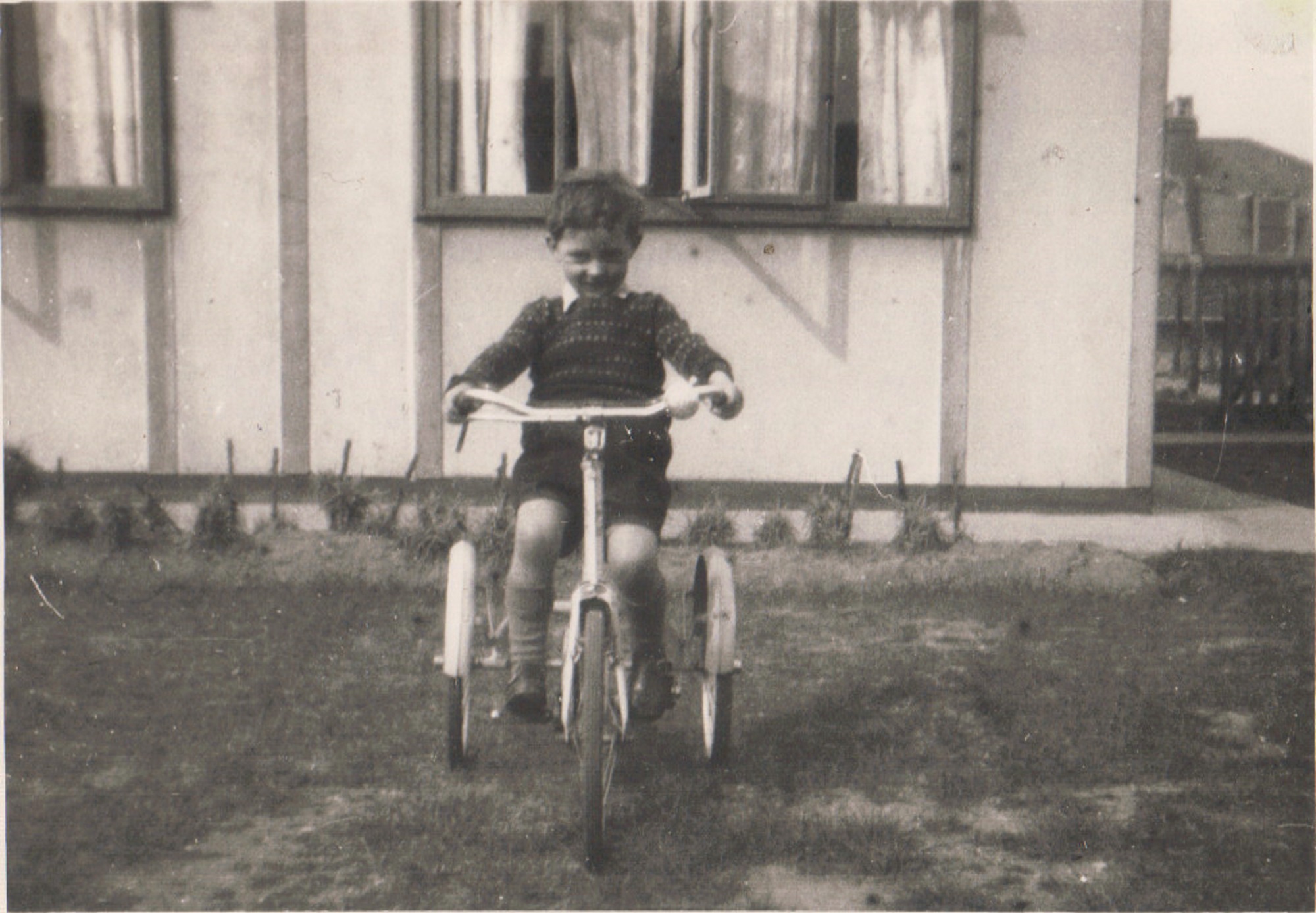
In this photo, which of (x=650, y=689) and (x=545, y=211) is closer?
(x=650, y=689)

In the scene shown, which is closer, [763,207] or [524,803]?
[524,803]

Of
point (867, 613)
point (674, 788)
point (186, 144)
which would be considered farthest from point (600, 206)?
point (186, 144)

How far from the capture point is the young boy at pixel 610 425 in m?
3.76

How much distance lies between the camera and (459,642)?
12.8 feet

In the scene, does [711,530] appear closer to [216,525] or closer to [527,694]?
[216,525]

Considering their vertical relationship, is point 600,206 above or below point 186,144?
below

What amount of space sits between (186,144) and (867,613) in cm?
428

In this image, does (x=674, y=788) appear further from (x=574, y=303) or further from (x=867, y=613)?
(x=867, y=613)

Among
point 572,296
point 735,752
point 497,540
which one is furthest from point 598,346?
point 497,540

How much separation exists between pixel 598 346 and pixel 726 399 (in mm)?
498

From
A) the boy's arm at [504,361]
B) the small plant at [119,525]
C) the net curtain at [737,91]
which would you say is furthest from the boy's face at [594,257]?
the net curtain at [737,91]

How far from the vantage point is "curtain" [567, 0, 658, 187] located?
298 inches

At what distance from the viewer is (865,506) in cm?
775

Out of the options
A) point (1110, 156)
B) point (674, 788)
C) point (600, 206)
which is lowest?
point (674, 788)
